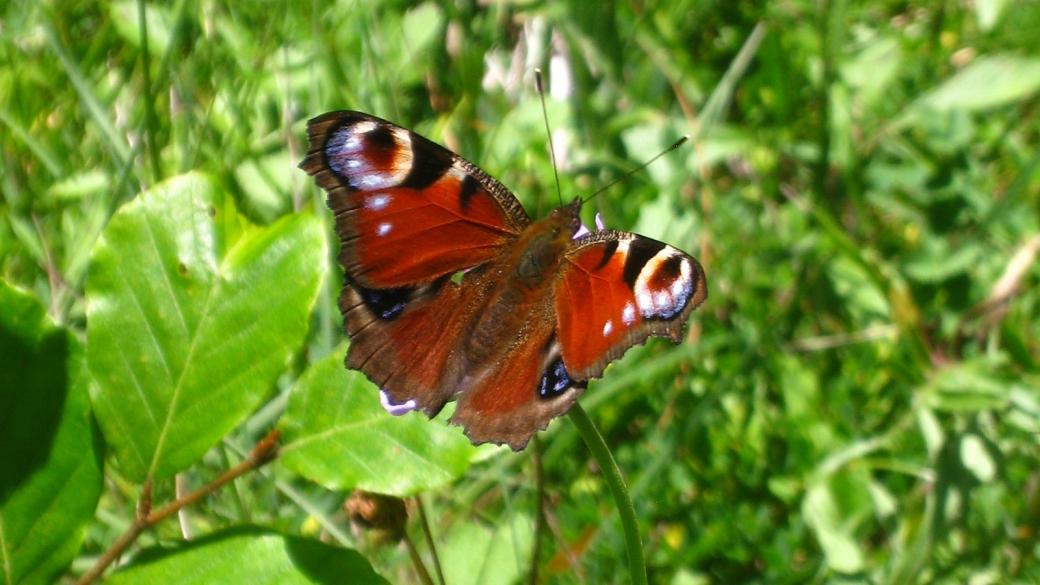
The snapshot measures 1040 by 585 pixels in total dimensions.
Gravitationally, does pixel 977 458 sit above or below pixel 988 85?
below

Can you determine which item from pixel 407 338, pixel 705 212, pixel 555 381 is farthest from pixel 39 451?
pixel 705 212

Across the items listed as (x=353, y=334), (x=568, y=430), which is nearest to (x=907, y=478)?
(x=568, y=430)

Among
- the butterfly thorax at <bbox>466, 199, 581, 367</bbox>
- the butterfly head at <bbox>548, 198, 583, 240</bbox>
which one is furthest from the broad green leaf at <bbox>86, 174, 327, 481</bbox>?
the butterfly head at <bbox>548, 198, 583, 240</bbox>

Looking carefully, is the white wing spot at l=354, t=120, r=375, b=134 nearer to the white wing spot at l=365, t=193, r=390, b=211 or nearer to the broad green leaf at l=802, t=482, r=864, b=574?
the white wing spot at l=365, t=193, r=390, b=211

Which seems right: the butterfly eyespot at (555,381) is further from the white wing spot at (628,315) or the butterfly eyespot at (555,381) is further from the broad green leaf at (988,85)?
the broad green leaf at (988,85)

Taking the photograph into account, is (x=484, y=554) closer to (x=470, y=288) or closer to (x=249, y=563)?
(x=470, y=288)

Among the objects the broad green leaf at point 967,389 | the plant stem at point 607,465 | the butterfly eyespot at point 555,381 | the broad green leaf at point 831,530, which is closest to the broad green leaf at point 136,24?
the butterfly eyespot at point 555,381
